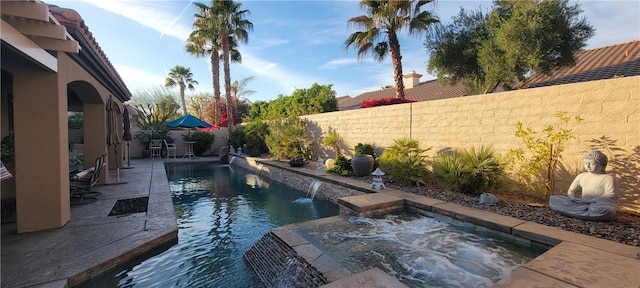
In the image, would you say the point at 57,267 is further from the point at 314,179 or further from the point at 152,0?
the point at 152,0

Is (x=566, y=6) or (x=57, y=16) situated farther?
(x=566, y=6)

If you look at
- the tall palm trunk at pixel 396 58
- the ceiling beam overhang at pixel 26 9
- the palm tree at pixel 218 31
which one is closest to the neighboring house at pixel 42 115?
the ceiling beam overhang at pixel 26 9

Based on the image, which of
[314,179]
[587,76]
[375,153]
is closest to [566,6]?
[587,76]

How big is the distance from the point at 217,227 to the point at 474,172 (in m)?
5.28

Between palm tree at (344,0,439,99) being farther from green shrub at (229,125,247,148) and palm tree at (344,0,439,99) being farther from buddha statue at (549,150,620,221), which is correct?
buddha statue at (549,150,620,221)

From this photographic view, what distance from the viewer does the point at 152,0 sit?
8.47 m

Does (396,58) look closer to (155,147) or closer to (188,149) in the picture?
(188,149)

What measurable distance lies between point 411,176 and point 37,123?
23.4 ft

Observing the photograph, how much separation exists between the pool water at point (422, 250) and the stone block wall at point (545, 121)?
8.12ft

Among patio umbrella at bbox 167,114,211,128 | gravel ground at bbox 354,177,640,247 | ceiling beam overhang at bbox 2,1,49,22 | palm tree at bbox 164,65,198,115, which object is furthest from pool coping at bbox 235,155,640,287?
palm tree at bbox 164,65,198,115

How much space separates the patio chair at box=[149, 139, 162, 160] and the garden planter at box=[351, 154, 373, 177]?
1285 cm

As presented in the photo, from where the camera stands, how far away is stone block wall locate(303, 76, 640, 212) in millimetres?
4492

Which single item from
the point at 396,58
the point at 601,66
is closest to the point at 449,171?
the point at 396,58

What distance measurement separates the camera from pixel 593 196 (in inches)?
166
